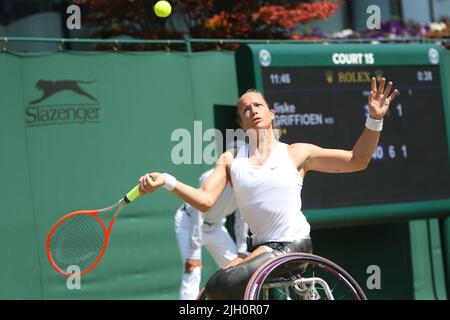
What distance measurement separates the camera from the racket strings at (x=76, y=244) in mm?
4977

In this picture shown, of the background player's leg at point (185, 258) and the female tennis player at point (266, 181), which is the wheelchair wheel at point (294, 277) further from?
the background player's leg at point (185, 258)

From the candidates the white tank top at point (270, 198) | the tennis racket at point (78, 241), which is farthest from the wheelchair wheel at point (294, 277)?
the tennis racket at point (78, 241)

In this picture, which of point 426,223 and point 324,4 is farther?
point 324,4

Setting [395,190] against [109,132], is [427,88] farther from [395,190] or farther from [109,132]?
[109,132]

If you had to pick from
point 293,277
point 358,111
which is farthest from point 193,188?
point 358,111

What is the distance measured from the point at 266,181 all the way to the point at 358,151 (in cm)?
53

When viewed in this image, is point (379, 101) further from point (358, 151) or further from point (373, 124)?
point (358, 151)

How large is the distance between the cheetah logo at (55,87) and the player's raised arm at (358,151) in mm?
2961

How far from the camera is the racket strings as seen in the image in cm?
498

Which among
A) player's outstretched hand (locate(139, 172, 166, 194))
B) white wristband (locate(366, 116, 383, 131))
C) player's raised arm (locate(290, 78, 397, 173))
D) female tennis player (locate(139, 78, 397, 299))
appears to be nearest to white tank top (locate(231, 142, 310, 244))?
female tennis player (locate(139, 78, 397, 299))

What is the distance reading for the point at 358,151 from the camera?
4.84 m

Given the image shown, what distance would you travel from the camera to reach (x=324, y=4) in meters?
10.2

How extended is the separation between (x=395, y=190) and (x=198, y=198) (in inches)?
137
